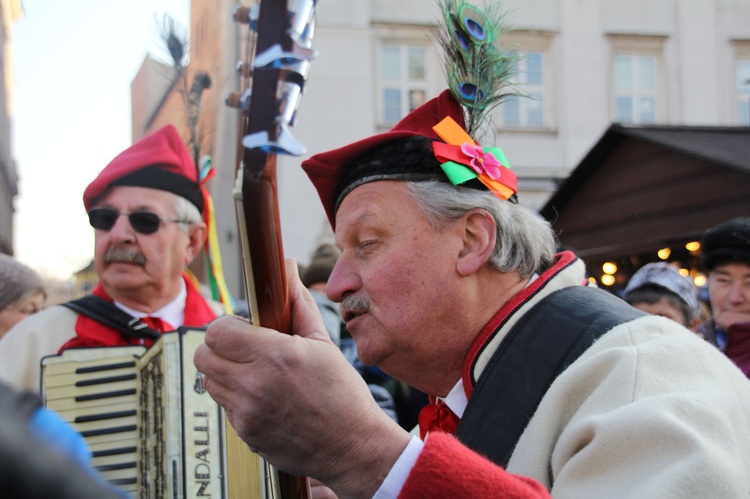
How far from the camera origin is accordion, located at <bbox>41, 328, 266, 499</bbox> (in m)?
2.34

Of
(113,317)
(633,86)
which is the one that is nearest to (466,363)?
(113,317)

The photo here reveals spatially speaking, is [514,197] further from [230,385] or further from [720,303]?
[720,303]

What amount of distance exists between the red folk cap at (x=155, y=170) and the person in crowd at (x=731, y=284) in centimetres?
216

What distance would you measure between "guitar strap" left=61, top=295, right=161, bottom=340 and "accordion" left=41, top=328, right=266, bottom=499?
0.86 ft

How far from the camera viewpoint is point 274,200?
46.9 inches

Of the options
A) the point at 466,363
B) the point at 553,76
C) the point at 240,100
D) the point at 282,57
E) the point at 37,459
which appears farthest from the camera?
the point at 553,76

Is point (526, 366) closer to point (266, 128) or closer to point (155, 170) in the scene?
point (266, 128)

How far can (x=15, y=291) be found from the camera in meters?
4.14

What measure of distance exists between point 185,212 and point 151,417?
3.10 ft

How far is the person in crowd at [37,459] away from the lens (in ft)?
1.77

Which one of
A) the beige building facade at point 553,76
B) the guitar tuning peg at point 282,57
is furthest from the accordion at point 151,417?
the beige building facade at point 553,76

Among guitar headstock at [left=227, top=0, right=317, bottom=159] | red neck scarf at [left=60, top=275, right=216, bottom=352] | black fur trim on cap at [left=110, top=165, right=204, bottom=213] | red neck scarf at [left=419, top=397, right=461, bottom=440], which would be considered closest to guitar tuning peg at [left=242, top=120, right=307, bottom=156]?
guitar headstock at [left=227, top=0, right=317, bottom=159]

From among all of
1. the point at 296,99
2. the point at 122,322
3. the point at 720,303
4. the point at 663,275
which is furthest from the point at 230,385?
the point at 663,275

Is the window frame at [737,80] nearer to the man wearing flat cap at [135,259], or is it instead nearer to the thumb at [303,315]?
the man wearing flat cap at [135,259]
